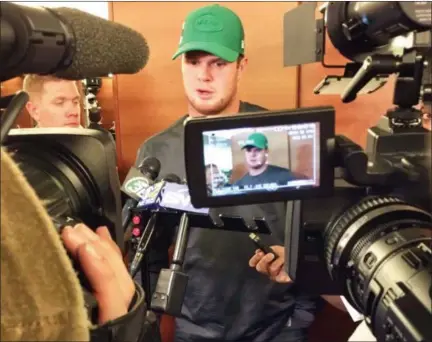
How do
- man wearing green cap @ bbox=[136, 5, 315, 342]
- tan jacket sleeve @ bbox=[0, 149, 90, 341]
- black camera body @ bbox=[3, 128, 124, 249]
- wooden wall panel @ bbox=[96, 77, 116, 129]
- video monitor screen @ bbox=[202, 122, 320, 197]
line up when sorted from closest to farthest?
tan jacket sleeve @ bbox=[0, 149, 90, 341] < black camera body @ bbox=[3, 128, 124, 249] < video monitor screen @ bbox=[202, 122, 320, 197] < man wearing green cap @ bbox=[136, 5, 315, 342] < wooden wall panel @ bbox=[96, 77, 116, 129]

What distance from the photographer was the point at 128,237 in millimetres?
869

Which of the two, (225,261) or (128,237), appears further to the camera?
(225,261)

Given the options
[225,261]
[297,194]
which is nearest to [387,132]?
[297,194]

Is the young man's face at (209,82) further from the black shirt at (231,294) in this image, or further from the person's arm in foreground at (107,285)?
the person's arm in foreground at (107,285)

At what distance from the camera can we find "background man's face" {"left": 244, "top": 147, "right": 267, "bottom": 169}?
677 mm

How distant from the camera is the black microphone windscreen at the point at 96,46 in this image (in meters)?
0.49

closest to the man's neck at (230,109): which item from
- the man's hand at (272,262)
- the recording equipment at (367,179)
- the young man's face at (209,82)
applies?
the young man's face at (209,82)

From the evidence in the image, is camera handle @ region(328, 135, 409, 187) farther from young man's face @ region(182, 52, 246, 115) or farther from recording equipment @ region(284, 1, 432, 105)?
young man's face @ region(182, 52, 246, 115)

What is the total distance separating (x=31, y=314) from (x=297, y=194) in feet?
1.36

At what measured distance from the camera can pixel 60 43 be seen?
0.47 metres

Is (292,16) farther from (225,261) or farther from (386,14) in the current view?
(225,261)

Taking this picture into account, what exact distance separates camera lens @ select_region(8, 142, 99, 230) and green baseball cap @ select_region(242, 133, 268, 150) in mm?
196

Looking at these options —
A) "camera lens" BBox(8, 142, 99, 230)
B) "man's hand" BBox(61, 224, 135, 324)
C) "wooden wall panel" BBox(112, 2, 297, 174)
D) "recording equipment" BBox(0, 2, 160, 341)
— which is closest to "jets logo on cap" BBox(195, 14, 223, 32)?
"wooden wall panel" BBox(112, 2, 297, 174)

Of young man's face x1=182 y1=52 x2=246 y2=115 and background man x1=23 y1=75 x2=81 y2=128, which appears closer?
young man's face x1=182 y1=52 x2=246 y2=115
